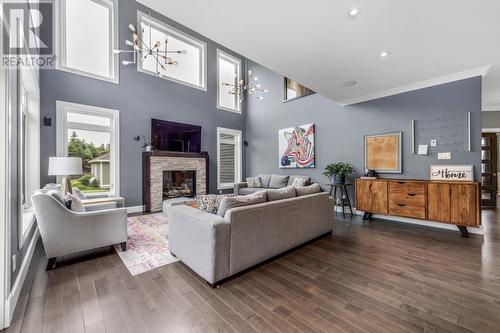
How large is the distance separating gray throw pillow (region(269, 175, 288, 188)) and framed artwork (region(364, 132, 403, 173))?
2.32m

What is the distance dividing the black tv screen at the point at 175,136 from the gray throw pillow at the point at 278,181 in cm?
254

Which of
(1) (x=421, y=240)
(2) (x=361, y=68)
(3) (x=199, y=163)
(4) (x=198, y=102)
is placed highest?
(4) (x=198, y=102)

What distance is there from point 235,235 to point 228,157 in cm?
585

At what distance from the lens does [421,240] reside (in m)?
3.29

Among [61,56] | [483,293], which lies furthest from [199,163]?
[483,293]

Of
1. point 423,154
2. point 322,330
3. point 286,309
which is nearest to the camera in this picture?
point 322,330

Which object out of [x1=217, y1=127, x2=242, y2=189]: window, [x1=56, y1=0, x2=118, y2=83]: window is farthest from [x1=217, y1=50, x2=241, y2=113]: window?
[x1=56, y1=0, x2=118, y2=83]: window

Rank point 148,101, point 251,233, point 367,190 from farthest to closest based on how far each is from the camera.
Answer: point 148,101, point 367,190, point 251,233

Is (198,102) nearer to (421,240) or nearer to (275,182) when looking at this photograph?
(275,182)

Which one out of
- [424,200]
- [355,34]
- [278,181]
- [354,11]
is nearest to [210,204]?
[354,11]

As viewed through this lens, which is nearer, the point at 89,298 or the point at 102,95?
the point at 89,298

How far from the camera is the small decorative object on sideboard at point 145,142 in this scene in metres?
5.41

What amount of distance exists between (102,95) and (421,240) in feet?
23.1

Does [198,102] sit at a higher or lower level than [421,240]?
higher
